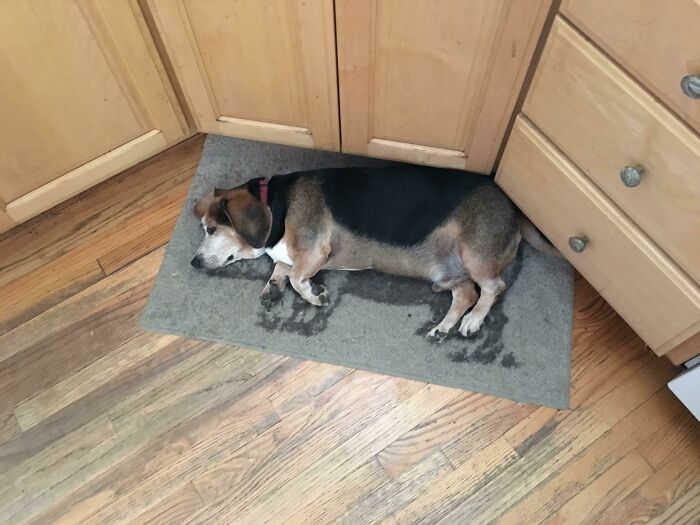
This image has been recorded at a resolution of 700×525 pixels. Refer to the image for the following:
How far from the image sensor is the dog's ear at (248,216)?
1685 millimetres

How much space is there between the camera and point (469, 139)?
1.56 metres

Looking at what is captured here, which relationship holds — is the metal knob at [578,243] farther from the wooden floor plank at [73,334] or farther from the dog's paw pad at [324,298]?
the wooden floor plank at [73,334]

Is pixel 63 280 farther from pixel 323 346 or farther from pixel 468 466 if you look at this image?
pixel 468 466

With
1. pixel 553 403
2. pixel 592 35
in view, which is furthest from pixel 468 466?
pixel 592 35

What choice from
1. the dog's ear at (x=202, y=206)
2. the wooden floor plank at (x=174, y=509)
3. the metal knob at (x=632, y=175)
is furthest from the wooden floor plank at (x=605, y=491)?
the dog's ear at (x=202, y=206)

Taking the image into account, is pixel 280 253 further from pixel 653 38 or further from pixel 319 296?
pixel 653 38

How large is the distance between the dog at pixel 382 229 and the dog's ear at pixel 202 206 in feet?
0.20

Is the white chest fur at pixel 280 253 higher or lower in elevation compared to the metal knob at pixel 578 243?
lower

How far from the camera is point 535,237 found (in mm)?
1796

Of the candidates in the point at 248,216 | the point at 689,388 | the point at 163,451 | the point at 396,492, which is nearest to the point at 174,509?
the point at 163,451

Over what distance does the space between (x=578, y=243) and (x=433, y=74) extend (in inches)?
22.1

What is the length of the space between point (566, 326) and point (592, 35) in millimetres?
→ 902

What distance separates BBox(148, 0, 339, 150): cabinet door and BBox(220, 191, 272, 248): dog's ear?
205 mm

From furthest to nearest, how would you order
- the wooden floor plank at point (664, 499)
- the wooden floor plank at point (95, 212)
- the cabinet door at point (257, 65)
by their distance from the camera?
the wooden floor plank at point (95, 212) → the wooden floor plank at point (664, 499) → the cabinet door at point (257, 65)
